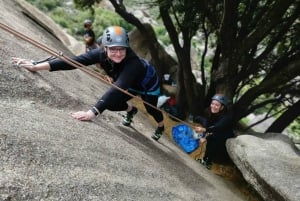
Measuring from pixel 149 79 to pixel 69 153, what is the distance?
2.60 m

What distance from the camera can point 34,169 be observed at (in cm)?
385

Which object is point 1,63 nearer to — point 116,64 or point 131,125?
point 116,64

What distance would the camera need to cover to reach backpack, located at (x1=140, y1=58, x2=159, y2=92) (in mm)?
6570

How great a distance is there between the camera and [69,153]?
443cm

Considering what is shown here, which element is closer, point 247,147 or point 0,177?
point 0,177

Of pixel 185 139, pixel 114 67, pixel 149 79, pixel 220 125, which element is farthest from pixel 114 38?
pixel 185 139

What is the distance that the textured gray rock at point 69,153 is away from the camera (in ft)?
12.6

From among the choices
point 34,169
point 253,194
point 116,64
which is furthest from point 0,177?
point 253,194

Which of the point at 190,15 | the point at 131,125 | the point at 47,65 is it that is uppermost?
the point at 190,15

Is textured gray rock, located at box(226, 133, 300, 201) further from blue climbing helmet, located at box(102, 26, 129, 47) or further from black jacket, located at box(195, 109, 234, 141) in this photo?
blue climbing helmet, located at box(102, 26, 129, 47)

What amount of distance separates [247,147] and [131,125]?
2566 mm

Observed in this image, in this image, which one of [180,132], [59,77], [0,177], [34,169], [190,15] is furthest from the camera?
[190,15]

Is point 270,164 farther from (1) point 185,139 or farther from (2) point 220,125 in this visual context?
(1) point 185,139

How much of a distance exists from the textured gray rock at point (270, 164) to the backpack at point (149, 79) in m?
2.53
